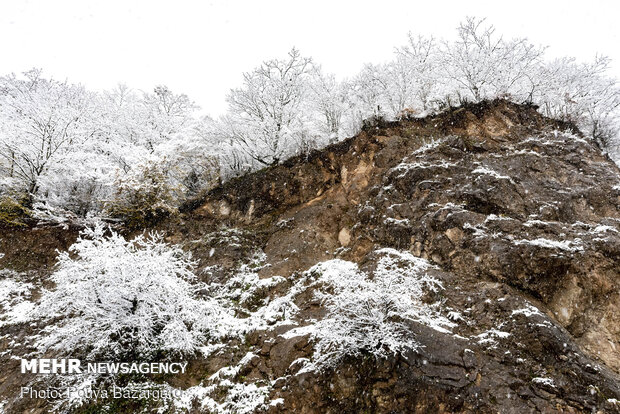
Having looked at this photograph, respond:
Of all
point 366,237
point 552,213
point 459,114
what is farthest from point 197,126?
point 552,213

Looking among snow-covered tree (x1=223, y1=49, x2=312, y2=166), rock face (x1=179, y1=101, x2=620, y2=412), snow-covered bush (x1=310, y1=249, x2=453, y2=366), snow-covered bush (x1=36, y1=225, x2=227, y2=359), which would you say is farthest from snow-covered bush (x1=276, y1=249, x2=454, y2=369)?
snow-covered tree (x1=223, y1=49, x2=312, y2=166)

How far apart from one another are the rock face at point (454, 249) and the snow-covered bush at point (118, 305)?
1280mm

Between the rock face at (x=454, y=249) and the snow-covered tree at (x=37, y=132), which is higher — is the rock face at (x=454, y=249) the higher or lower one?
the lower one

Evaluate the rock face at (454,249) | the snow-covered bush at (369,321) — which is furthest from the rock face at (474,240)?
the snow-covered bush at (369,321)

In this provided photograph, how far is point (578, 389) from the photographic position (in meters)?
4.41

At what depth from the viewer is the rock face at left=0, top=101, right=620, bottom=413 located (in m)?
4.94

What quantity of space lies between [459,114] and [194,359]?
12337 millimetres

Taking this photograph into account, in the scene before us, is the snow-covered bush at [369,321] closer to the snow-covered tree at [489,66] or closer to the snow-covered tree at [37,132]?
the snow-covered tree at [489,66]

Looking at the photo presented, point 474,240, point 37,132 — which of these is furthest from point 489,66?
point 37,132

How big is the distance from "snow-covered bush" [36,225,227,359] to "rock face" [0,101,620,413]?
4.20 feet

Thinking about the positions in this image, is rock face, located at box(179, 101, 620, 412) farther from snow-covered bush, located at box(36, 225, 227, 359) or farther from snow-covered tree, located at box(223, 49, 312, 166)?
snow-covered bush, located at box(36, 225, 227, 359)

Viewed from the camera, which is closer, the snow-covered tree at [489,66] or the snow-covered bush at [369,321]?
the snow-covered bush at [369,321]

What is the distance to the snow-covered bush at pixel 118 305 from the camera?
6.18 metres

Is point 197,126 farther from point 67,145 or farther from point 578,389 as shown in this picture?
point 578,389
